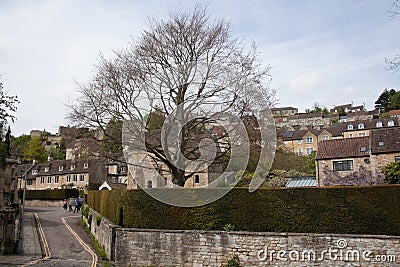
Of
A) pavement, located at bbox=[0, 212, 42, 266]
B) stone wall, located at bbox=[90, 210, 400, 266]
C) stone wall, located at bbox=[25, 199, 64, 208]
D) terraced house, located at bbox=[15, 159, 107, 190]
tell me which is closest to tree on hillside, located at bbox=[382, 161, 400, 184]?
stone wall, located at bbox=[90, 210, 400, 266]

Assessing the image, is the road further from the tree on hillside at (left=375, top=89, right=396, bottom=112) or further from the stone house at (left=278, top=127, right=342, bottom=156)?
the tree on hillside at (left=375, top=89, right=396, bottom=112)

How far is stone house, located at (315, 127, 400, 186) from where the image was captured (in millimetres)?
29641

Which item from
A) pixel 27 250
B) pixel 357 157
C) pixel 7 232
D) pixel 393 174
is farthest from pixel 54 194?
pixel 393 174

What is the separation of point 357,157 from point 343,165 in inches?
50.4

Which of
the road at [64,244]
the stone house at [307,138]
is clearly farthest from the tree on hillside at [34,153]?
the road at [64,244]

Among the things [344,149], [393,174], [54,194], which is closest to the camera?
[393,174]

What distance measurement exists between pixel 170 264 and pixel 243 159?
6.29m

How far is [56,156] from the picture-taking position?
9069 cm

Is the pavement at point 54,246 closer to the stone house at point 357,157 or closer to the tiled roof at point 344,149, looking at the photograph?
the stone house at point 357,157

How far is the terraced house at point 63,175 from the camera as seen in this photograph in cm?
6234

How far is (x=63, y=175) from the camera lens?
66.2 metres

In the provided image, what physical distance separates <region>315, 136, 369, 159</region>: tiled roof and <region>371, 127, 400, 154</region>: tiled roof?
0.80m

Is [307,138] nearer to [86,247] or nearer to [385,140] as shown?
[385,140]

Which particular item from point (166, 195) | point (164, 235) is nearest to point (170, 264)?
point (164, 235)
